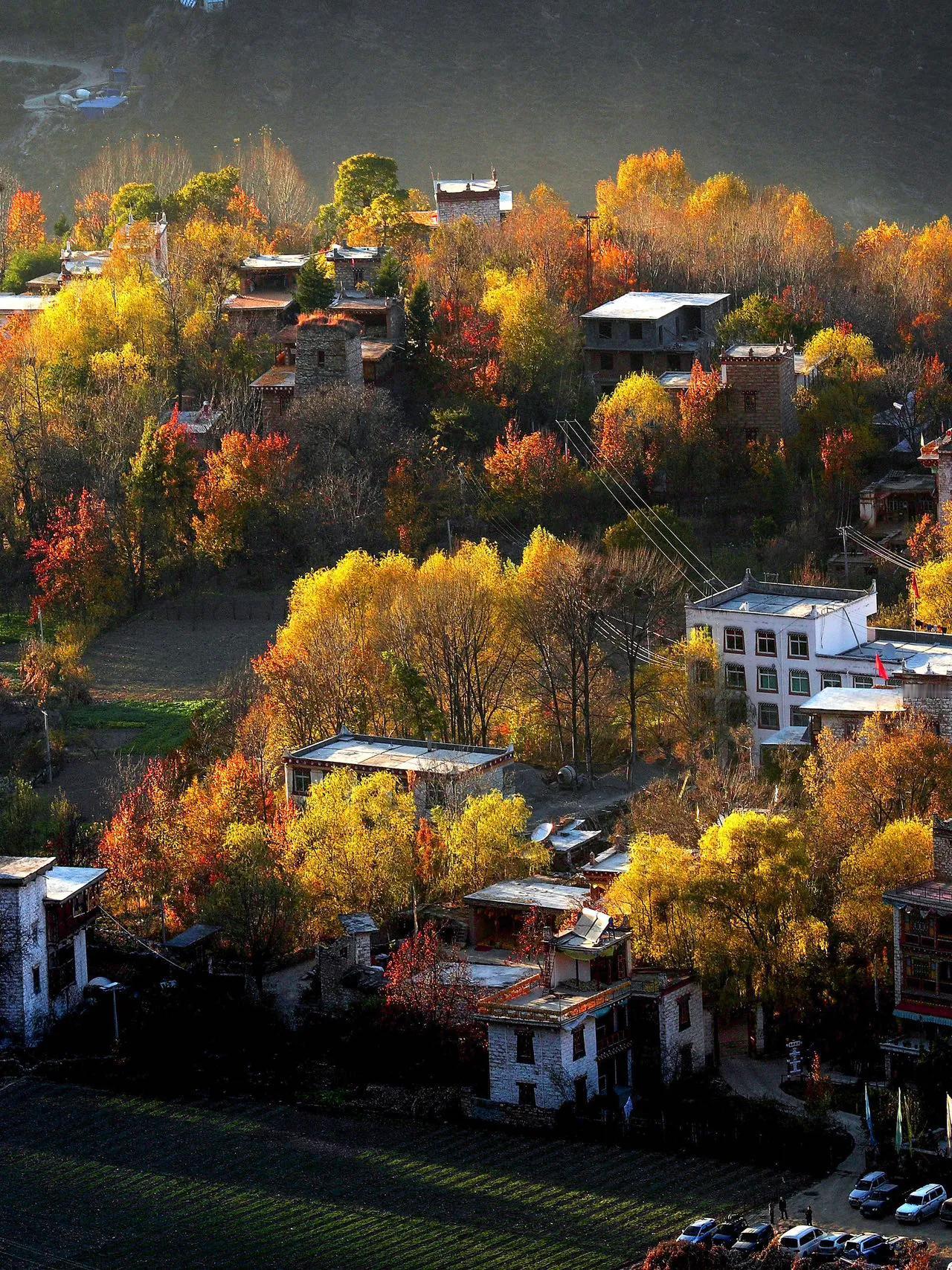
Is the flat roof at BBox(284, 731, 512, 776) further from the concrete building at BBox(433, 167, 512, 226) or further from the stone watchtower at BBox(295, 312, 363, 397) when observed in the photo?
the concrete building at BBox(433, 167, 512, 226)

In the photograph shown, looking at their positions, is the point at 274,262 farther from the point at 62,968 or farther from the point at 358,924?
the point at 358,924

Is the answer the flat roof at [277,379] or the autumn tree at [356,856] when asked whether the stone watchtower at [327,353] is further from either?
the autumn tree at [356,856]

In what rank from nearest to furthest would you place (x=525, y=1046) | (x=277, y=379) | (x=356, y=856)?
(x=525, y=1046)
(x=356, y=856)
(x=277, y=379)

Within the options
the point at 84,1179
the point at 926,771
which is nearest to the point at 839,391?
the point at 926,771

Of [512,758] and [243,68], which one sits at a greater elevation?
[243,68]

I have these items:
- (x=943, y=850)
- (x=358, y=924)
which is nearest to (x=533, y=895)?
(x=358, y=924)

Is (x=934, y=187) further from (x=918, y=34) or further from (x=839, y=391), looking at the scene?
(x=839, y=391)
